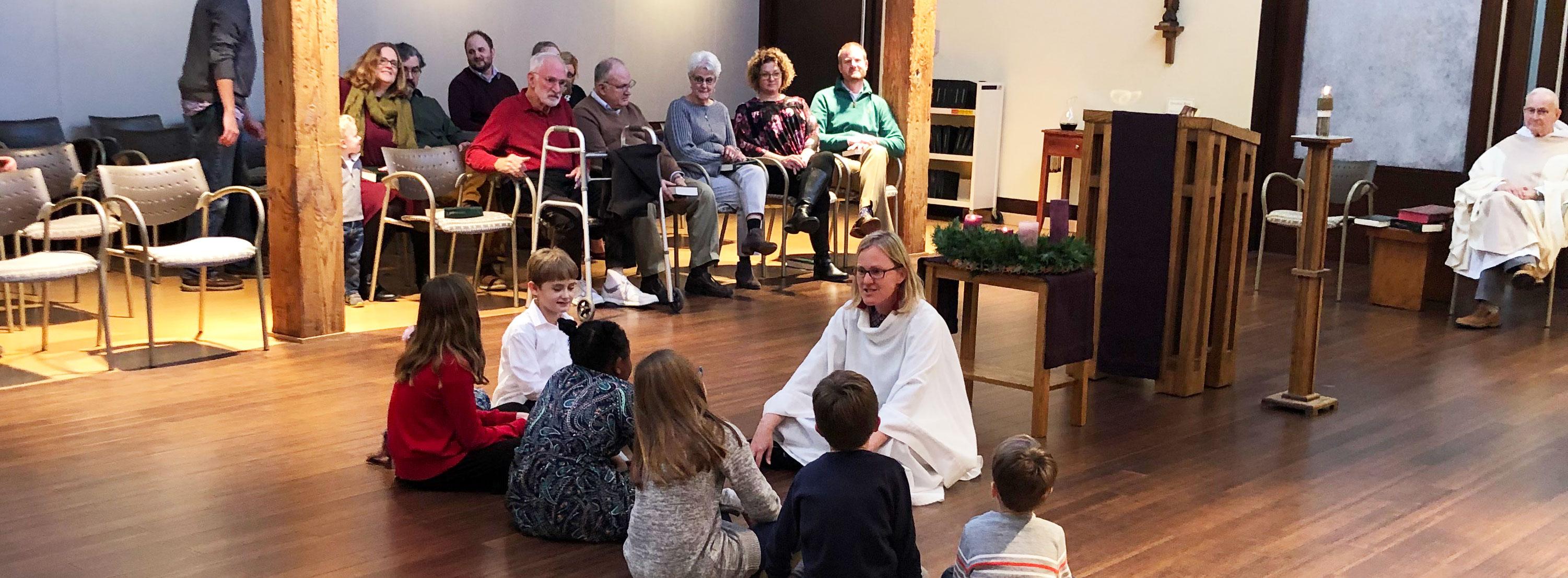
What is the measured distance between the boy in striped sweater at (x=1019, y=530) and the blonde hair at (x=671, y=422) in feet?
Result: 2.12

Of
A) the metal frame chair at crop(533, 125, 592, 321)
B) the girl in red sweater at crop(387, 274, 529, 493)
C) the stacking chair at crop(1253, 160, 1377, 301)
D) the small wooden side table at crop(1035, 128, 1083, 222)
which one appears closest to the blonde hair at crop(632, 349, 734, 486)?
the girl in red sweater at crop(387, 274, 529, 493)

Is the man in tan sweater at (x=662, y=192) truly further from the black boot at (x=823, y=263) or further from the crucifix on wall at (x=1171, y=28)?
the crucifix on wall at (x=1171, y=28)

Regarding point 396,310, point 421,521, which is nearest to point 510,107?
point 396,310

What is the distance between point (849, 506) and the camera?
9.93 ft

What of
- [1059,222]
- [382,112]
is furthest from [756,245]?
[1059,222]

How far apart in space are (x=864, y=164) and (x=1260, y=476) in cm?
416

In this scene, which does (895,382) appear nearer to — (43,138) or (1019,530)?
(1019,530)

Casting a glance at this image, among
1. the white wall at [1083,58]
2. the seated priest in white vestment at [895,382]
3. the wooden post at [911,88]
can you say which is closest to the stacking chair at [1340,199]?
the white wall at [1083,58]

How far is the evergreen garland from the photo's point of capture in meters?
4.98

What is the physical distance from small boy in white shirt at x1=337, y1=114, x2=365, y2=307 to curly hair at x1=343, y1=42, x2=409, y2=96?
1.59 ft

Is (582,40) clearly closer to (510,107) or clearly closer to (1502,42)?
(510,107)

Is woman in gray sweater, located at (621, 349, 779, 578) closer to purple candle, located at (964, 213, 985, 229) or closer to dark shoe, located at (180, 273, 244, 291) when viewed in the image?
purple candle, located at (964, 213, 985, 229)

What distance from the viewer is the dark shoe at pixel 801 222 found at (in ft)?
26.6

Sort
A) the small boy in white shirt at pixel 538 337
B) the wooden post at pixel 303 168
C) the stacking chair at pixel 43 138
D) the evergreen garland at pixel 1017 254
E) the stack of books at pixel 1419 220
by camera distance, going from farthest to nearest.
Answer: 1. the stacking chair at pixel 43 138
2. the stack of books at pixel 1419 220
3. the wooden post at pixel 303 168
4. the evergreen garland at pixel 1017 254
5. the small boy in white shirt at pixel 538 337
